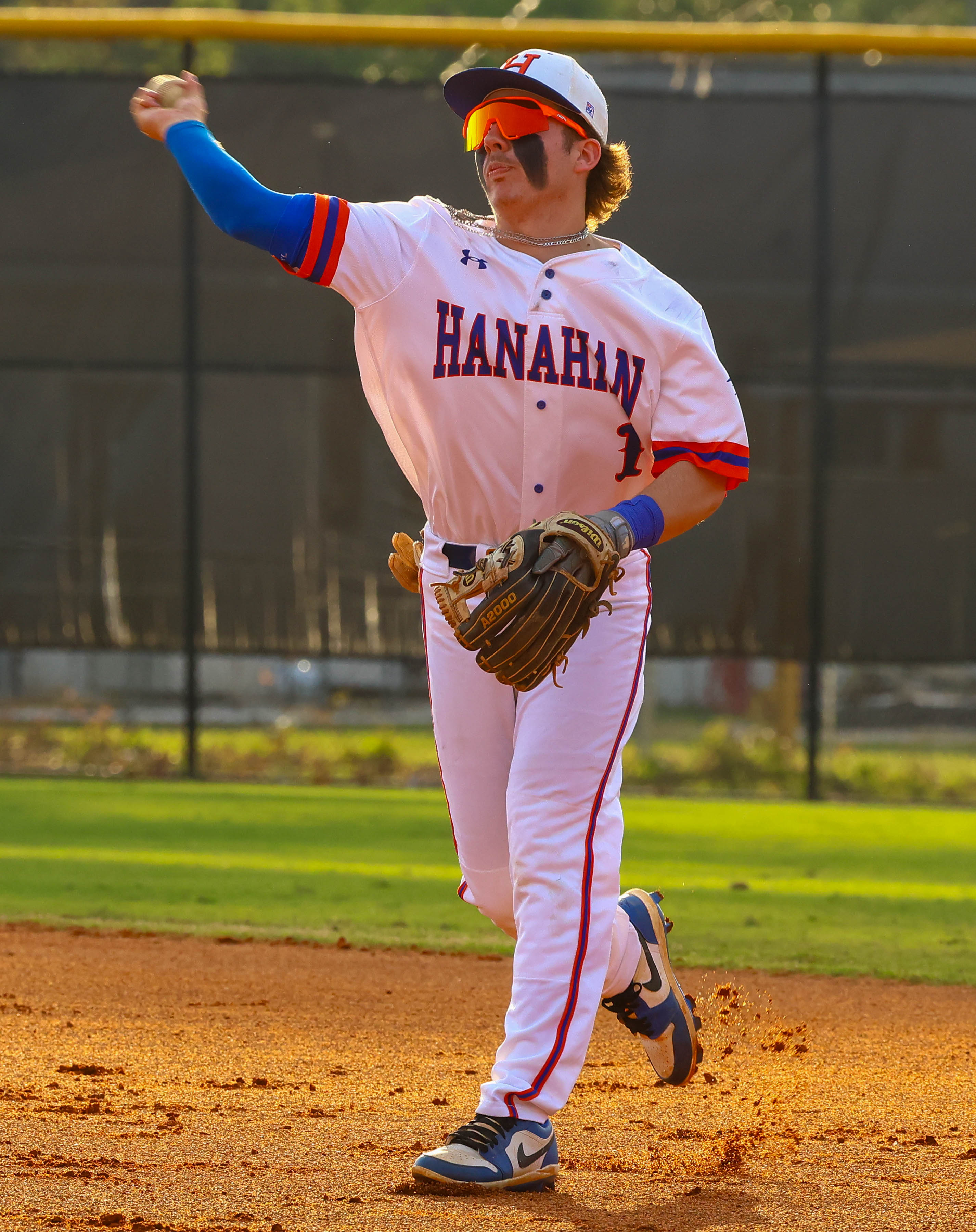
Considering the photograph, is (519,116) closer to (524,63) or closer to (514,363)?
(524,63)

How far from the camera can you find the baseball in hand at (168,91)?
8.58 feet

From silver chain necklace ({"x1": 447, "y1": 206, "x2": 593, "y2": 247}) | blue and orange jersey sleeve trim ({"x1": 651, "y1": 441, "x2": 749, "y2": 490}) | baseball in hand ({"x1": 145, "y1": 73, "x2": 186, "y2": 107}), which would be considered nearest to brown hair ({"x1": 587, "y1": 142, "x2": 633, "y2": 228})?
silver chain necklace ({"x1": 447, "y1": 206, "x2": 593, "y2": 247})

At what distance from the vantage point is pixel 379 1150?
2574mm

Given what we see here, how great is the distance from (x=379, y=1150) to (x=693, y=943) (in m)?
2.32

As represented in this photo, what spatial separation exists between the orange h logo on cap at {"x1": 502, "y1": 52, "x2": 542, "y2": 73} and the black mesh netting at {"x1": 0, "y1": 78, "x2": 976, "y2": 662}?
17.7ft

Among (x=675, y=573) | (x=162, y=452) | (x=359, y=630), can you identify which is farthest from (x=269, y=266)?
(x=675, y=573)

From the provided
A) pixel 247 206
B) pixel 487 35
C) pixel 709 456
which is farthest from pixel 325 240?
pixel 487 35

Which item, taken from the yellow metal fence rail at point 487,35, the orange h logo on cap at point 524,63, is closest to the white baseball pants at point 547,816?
the orange h logo on cap at point 524,63

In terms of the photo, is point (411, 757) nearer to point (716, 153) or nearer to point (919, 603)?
point (919, 603)

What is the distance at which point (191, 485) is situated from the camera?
8141 millimetres

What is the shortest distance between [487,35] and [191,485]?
111 inches

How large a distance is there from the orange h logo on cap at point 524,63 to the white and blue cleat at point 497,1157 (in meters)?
1.74

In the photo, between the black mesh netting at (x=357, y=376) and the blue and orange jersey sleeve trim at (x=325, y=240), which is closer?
the blue and orange jersey sleeve trim at (x=325, y=240)

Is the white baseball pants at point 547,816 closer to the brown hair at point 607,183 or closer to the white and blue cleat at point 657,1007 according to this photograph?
the white and blue cleat at point 657,1007
